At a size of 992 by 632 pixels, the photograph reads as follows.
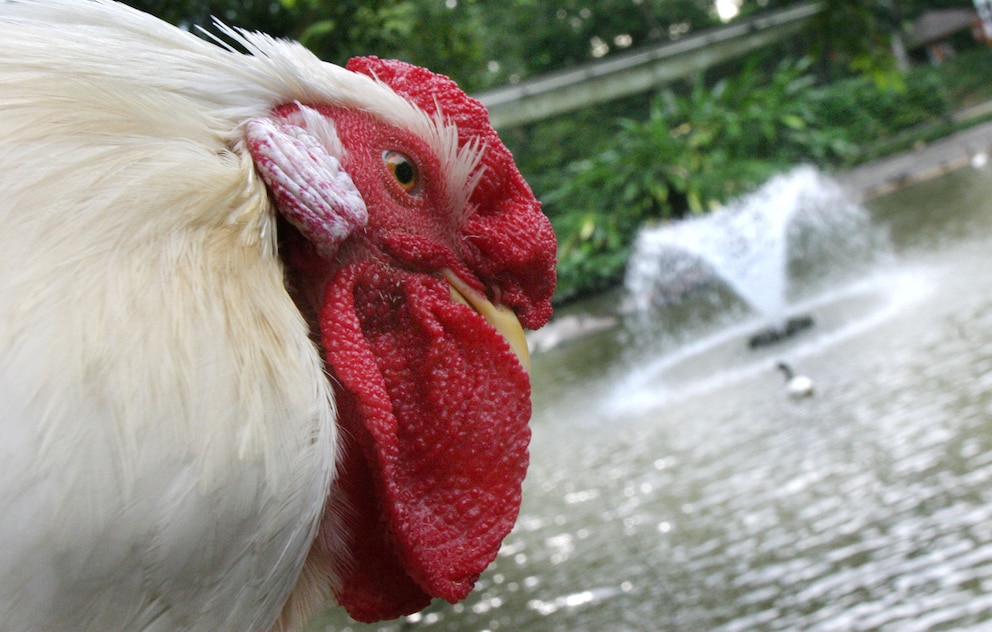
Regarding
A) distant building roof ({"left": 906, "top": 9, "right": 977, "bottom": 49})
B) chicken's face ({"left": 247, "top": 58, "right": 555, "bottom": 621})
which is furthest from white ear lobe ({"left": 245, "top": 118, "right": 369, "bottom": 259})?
distant building roof ({"left": 906, "top": 9, "right": 977, "bottom": 49})

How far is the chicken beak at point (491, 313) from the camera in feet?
5.23

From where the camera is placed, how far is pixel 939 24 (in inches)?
1369

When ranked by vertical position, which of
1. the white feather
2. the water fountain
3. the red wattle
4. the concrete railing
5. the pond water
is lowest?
the water fountain

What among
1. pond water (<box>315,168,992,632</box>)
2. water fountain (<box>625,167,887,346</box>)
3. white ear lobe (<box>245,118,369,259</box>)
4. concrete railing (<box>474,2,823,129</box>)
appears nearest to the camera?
white ear lobe (<box>245,118,369,259</box>)

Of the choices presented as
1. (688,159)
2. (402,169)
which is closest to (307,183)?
(402,169)

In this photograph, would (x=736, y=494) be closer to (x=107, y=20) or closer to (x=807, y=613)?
(x=807, y=613)

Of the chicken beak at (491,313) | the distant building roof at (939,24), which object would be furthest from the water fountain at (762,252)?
the distant building roof at (939,24)

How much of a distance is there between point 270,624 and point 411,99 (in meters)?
0.87

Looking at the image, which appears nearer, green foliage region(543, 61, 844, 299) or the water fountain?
the water fountain

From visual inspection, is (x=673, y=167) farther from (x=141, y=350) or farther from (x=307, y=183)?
(x=141, y=350)

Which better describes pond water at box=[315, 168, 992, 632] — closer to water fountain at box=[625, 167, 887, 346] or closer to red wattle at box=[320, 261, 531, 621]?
water fountain at box=[625, 167, 887, 346]

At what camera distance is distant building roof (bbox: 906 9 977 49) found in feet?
113

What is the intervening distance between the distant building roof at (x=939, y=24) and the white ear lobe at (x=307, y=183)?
37299mm

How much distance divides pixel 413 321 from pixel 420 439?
0.20m
